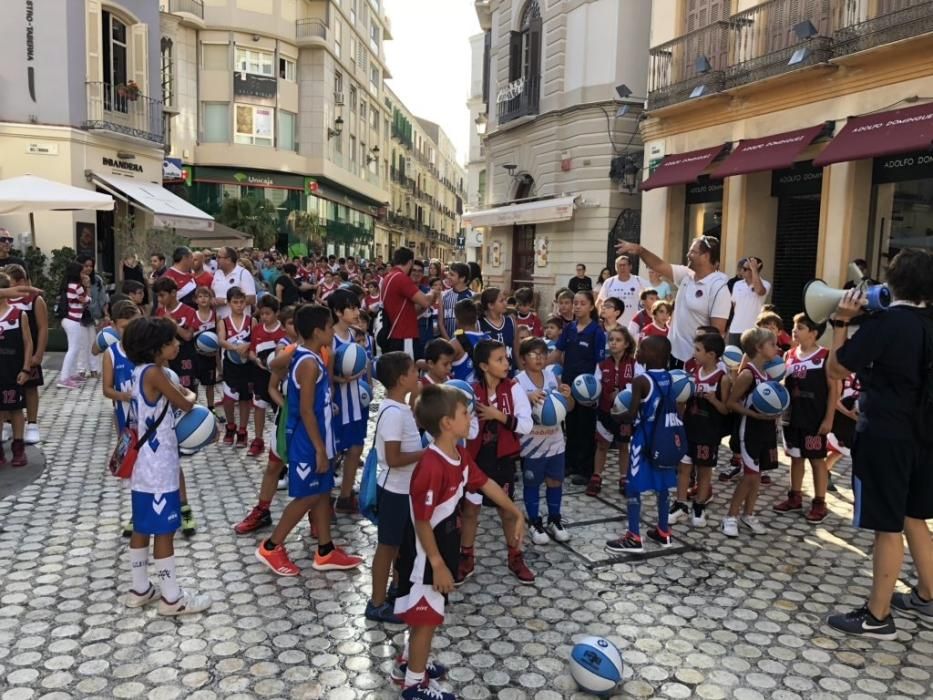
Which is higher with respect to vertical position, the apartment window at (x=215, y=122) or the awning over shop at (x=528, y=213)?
the apartment window at (x=215, y=122)

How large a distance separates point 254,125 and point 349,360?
3431 centimetres

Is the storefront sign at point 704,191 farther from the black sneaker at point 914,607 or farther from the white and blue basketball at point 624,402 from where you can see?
the black sneaker at point 914,607

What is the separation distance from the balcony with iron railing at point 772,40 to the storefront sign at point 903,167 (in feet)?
5.57

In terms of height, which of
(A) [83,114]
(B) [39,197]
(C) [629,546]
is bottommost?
(C) [629,546]

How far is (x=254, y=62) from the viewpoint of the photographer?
3556cm

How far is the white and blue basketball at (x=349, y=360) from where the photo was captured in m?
4.90

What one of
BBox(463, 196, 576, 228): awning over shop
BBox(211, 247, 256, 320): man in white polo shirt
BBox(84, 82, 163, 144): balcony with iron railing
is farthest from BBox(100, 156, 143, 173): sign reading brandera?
BBox(211, 247, 256, 320): man in white polo shirt

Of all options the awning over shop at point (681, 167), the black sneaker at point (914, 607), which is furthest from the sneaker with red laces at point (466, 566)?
the awning over shop at point (681, 167)

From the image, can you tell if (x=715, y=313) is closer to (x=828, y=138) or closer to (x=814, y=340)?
(x=814, y=340)

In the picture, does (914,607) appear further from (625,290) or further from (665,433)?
(625,290)

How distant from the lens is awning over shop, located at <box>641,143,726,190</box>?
14.1 meters

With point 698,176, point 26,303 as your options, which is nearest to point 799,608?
point 26,303

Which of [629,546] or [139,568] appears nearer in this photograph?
[139,568]

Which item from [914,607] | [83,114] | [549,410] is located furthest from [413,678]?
[83,114]
